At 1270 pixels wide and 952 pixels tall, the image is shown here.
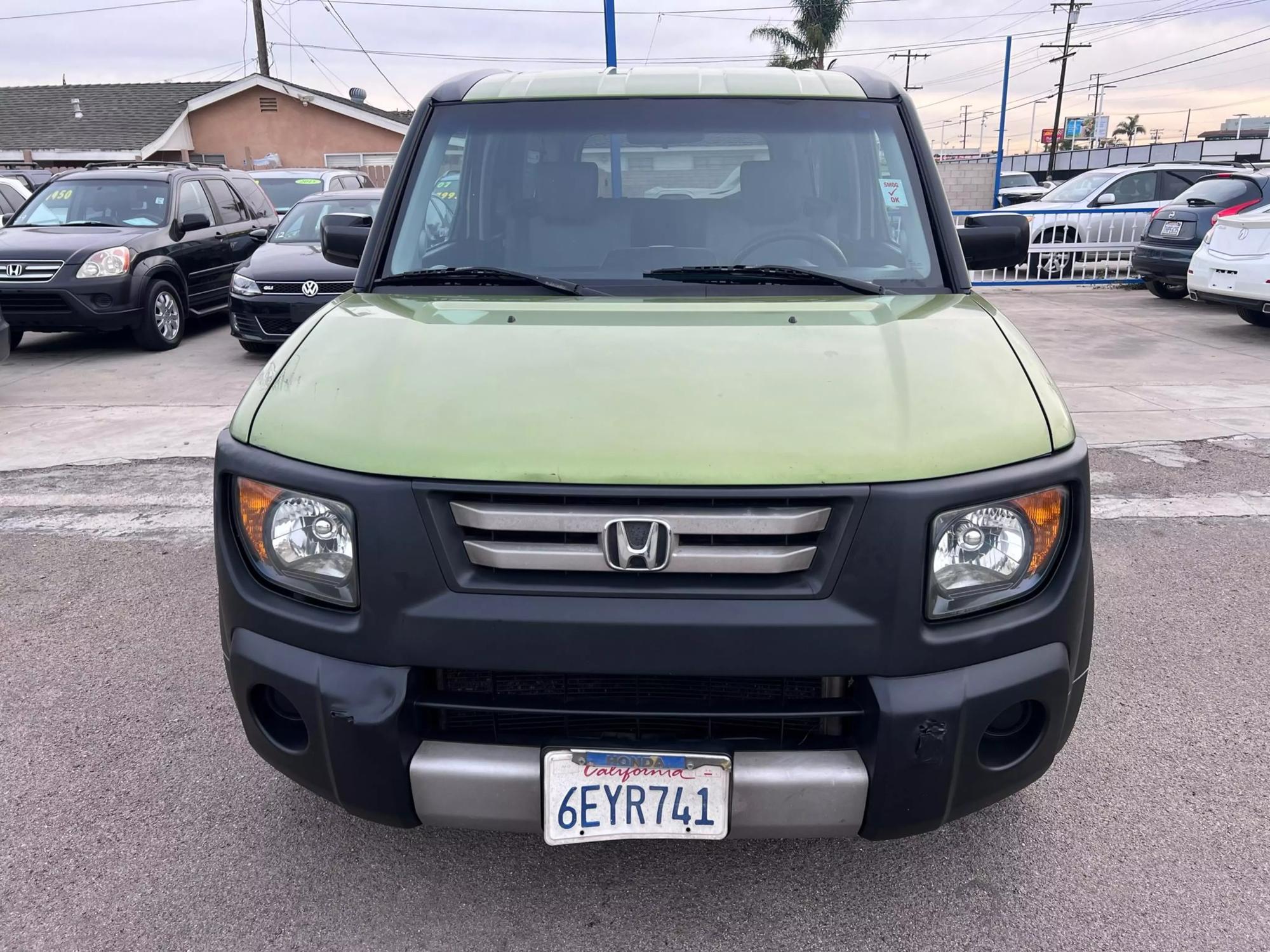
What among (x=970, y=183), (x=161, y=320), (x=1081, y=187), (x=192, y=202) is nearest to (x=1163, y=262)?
(x=1081, y=187)

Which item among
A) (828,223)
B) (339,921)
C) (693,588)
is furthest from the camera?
(828,223)

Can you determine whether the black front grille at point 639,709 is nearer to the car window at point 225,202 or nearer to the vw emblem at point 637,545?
the vw emblem at point 637,545

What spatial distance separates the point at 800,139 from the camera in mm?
2918

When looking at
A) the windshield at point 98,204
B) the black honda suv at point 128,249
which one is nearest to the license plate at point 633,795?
the black honda suv at point 128,249

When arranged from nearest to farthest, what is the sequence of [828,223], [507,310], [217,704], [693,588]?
[693,588], [507,310], [828,223], [217,704]

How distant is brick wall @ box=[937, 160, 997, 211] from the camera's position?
28141 millimetres

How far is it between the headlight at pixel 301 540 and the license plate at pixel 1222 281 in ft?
33.9

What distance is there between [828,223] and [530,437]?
1434 millimetres

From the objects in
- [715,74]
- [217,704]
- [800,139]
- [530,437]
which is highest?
[715,74]

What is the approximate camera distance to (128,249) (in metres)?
9.36

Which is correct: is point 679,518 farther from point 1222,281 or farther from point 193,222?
point 1222,281

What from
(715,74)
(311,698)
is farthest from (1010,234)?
(311,698)

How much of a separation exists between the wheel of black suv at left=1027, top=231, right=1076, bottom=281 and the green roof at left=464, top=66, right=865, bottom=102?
41.6 ft

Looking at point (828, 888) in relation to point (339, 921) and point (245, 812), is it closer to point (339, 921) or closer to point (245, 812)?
point (339, 921)
